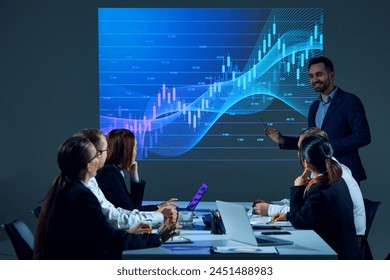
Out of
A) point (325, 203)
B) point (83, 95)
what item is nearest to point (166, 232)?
point (325, 203)

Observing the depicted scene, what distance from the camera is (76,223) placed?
112 inches

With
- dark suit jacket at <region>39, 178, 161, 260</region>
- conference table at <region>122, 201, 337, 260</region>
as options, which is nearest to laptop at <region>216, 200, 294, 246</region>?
conference table at <region>122, 201, 337, 260</region>

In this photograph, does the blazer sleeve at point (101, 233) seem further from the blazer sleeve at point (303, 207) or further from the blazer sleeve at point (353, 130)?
the blazer sleeve at point (353, 130)

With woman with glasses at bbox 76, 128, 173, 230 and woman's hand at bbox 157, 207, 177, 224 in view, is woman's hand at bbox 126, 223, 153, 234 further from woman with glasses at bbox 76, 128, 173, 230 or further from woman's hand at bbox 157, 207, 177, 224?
woman's hand at bbox 157, 207, 177, 224

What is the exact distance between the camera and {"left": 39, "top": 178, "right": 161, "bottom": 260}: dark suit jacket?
111 inches

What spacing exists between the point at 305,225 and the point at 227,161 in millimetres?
3152

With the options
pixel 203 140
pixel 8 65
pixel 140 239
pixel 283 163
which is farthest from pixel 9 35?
pixel 140 239

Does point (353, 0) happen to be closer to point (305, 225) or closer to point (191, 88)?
point (191, 88)

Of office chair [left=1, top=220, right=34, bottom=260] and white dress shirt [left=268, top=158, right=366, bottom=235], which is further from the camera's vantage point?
white dress shirt [left=268, top=158, right=366, bottom=235]

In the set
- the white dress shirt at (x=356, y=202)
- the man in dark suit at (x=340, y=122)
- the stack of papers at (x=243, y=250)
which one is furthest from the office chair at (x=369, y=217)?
the stack of papers at (x=243, y=250)

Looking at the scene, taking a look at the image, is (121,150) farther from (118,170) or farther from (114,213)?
(114,213)

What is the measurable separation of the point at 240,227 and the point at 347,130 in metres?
2.34

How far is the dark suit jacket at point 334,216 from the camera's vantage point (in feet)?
10.6

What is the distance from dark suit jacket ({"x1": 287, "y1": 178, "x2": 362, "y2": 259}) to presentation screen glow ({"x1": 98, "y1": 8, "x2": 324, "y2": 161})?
124 inches
